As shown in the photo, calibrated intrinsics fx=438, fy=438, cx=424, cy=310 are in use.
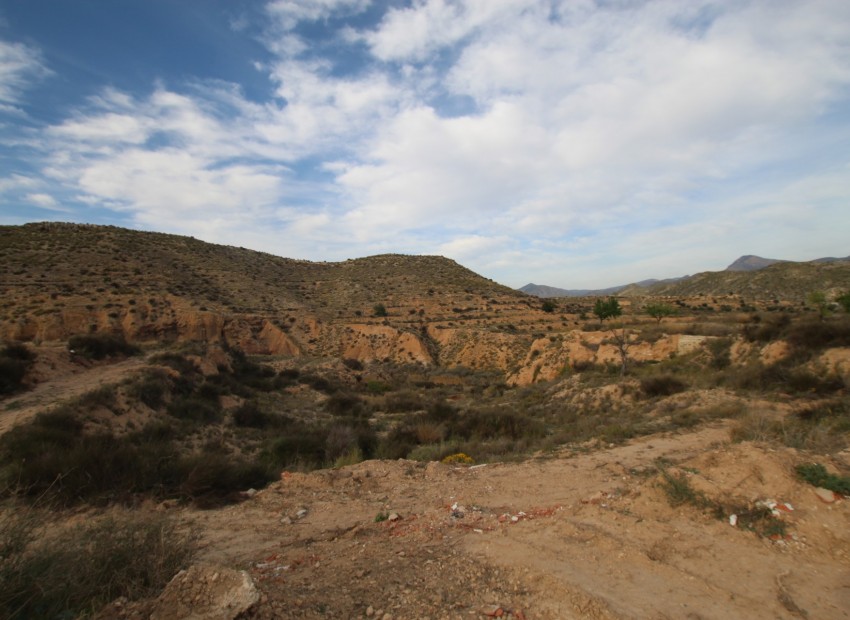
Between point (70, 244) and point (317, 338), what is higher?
point (70, 244)

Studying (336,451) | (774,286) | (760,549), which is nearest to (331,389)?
(336,451)

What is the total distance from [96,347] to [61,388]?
5079 mm

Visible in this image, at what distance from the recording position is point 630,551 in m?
4.56

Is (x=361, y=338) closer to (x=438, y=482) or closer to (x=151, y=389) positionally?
(x=151, y=389)

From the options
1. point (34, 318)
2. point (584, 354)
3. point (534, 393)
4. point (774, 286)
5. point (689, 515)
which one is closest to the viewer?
point (689, 515)

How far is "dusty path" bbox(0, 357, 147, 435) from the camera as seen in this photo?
464 inches

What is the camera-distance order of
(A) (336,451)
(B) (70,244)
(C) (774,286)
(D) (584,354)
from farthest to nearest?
(C) (774,286), (B) (70,244), (D) (584,354), (A) (336,451)

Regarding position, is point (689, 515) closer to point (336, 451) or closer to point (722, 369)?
point (336, 451)

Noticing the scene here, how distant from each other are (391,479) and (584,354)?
18214mm

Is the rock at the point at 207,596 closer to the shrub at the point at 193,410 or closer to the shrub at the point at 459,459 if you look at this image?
the shrub at the point at 459,459

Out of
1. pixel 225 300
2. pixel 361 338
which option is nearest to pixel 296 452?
pixel 361 338

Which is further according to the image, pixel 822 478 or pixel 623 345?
pixel 623 345

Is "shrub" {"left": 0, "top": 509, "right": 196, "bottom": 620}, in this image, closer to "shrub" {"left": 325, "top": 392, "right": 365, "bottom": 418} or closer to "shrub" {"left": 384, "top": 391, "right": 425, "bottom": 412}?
"shrub" {"left": 325, "top": 392, "right": 365, "bottom": 418}

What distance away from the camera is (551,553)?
4.60 meters
